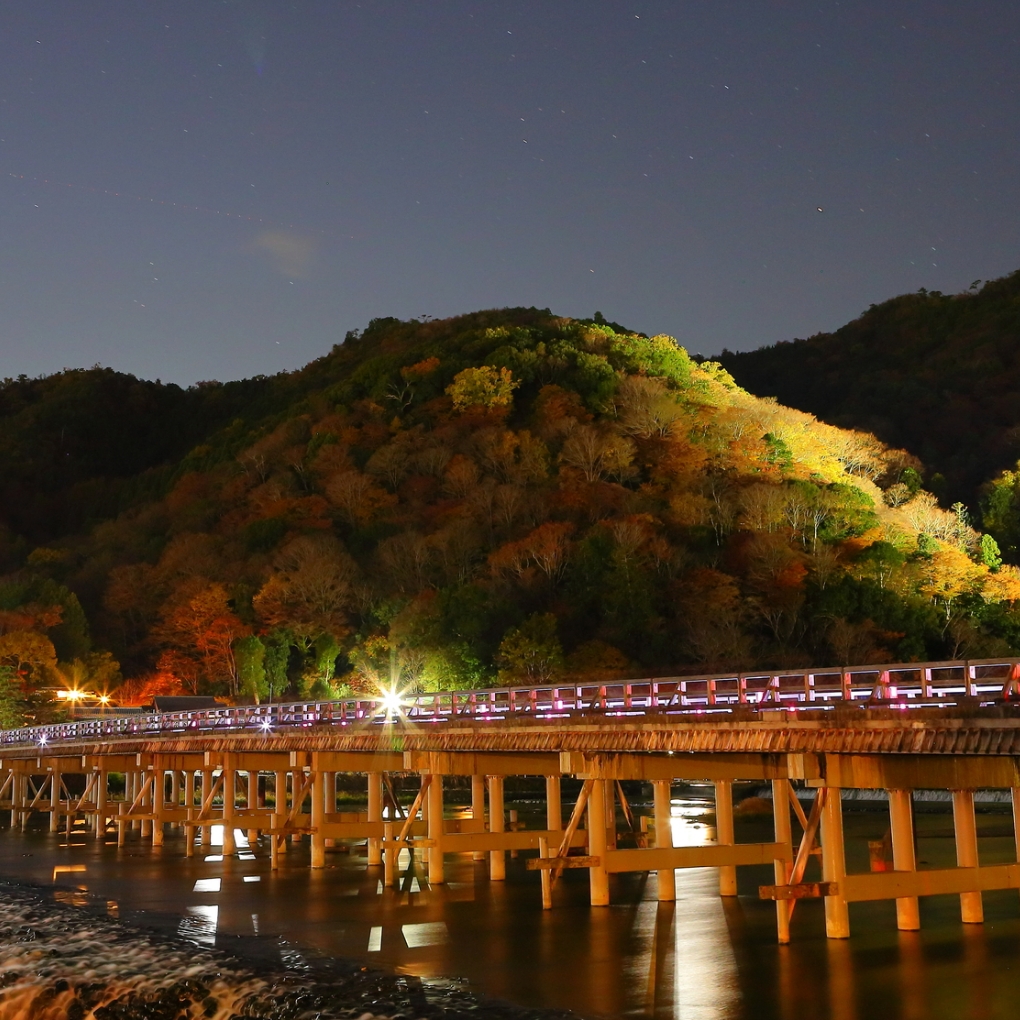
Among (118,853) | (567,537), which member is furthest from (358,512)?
(118,853)

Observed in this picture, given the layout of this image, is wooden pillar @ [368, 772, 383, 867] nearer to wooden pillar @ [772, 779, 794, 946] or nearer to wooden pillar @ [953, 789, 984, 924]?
wooden pillar @ [772, 779, 794, 946]

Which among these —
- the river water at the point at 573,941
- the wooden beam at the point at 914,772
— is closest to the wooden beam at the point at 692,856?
the river water at the point at 573,941

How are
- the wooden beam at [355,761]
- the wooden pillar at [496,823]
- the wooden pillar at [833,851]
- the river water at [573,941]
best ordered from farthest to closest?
the wooden beam at [355,761]
the wooden pillar at [496,823]
the wooden pillar at [833,851]
the river water at [573,941]

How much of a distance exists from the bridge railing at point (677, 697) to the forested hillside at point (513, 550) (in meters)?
23.9

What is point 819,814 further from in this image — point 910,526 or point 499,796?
point 910,526

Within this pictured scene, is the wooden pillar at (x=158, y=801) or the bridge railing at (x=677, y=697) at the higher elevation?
the bridge railing at (x=677, y=697)

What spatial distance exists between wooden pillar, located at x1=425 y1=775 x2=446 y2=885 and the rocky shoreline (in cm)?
724

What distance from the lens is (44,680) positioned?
7794 centimetres

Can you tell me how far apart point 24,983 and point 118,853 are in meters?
24.2

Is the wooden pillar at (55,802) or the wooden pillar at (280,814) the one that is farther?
the wooden pillar at (55,802)

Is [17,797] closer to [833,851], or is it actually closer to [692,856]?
[692,856]

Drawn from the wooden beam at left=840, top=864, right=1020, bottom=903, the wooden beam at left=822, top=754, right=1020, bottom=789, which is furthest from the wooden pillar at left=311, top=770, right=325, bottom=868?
the wooden beam at left=840, top=864, right=1020, bottom=903

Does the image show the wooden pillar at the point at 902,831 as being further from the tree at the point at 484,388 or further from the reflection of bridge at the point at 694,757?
the tree at the point at 484,388

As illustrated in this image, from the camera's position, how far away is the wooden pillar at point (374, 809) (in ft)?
112
